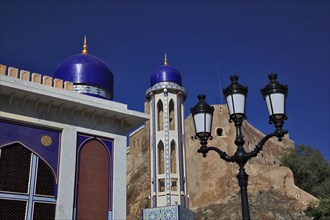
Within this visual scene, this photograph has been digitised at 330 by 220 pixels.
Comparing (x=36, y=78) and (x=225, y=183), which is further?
(x=225, y=183)

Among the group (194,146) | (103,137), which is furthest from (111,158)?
(194,146)

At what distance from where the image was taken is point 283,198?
3098 centimetres

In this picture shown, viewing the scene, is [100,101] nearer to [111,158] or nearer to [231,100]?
[111,158]

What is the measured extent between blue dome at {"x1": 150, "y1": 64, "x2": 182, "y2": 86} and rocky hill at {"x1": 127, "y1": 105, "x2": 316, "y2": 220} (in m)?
11.6

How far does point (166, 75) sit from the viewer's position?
1977cm

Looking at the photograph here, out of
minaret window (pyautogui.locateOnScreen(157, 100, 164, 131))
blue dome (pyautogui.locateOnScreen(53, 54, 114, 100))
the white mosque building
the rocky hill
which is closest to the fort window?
the rocky hill

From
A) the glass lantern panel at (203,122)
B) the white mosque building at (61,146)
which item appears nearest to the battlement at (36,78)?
the white mosque building at (61,146)

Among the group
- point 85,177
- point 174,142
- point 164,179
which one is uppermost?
point 174,142

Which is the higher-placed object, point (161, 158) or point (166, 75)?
point (166, 75)

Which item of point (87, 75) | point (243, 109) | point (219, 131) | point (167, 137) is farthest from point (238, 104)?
point (219, 131)

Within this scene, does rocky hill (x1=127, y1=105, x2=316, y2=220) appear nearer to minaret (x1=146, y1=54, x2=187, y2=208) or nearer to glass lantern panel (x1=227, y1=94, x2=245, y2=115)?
minaret (x1=146, y1=54, x2=187, y2=208)

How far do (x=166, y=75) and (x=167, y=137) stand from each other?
2945 mm

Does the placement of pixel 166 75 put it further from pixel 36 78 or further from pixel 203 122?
pixel 203 122

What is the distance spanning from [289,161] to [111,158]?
1156 inches
